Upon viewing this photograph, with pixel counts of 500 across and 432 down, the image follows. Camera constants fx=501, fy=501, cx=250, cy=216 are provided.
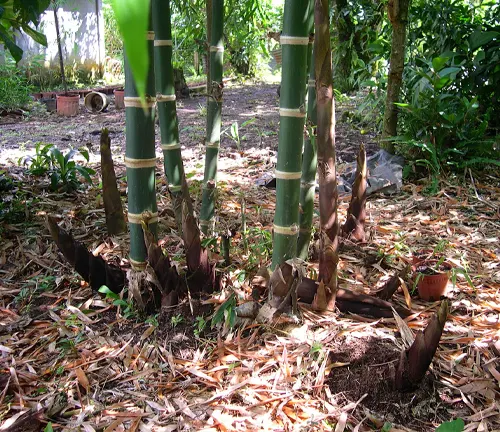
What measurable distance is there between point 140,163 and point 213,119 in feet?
1.86

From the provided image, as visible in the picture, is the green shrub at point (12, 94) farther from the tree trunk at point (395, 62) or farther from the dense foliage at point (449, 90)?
the tree trunk at point (395, 62)

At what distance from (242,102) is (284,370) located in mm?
5528

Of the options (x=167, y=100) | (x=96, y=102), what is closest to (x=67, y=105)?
(x=96, y=102)

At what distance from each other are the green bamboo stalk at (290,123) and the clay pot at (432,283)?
1.69 ft

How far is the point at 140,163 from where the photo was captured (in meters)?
1.44

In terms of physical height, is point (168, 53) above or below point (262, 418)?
above

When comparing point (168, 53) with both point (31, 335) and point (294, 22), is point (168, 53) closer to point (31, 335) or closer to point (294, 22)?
point (294, 22)

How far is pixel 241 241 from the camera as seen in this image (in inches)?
82.0

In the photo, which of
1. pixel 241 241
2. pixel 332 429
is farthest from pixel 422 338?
pixel 241 241

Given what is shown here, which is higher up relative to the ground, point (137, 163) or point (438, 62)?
point (438, 62)

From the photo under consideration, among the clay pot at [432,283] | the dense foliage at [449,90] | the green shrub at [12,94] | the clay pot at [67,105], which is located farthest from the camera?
the green shrub at [12,94]

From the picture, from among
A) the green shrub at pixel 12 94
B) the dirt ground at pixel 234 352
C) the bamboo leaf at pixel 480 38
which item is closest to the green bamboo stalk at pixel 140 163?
the dirt ground at pixel 234 352

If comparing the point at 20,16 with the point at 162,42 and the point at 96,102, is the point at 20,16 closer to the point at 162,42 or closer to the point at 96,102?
the point at 162,42

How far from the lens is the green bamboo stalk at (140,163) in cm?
135
